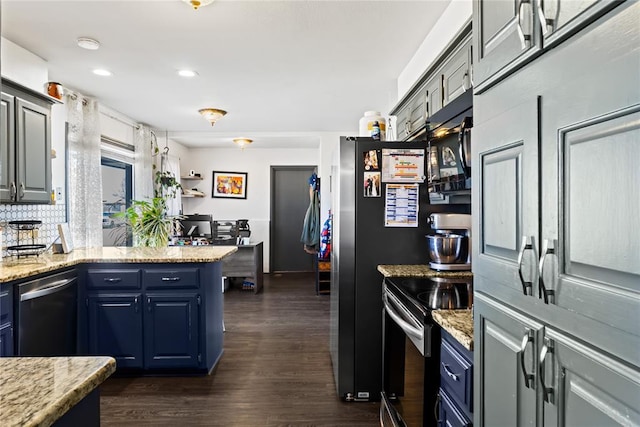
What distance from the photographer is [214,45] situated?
115 inches

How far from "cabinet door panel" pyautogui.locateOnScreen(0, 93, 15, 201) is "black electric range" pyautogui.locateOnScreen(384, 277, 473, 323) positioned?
260 cm

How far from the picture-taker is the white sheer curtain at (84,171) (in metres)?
3.94

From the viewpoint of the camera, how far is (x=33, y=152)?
115 inches

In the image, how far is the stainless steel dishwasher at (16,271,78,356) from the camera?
241 centimetres

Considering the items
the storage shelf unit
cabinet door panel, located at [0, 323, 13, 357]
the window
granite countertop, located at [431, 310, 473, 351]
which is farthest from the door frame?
granite countertop, located at [431, 310, 473, 351]

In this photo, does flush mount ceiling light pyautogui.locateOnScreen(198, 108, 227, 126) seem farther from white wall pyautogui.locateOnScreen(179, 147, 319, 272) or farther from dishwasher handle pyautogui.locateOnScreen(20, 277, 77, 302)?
white wall pyautogui.locateOnScreen(179, 147, 319, 272)

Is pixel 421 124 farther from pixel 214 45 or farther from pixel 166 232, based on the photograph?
pixel 166 232

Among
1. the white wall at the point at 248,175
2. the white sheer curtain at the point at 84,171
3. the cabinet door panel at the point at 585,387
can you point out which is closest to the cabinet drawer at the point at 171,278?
the white sheer curtain at the point at 84,171

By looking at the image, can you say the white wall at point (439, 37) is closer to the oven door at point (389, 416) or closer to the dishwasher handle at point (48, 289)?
the oven door at point (389, 416)

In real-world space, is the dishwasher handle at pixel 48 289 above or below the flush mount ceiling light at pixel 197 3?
below

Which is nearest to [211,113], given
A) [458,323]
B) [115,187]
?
[115,187]

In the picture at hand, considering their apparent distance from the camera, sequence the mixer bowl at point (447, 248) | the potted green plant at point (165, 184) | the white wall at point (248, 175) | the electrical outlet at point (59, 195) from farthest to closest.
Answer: the white wall at point (248, 175)
the potted green plant at point (165, 184)
the electrical outlet at point (59, 195)
the mixer bowl at point (447, 248)

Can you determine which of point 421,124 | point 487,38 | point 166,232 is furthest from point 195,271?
point 487,38

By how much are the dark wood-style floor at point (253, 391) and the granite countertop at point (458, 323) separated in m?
1.26
